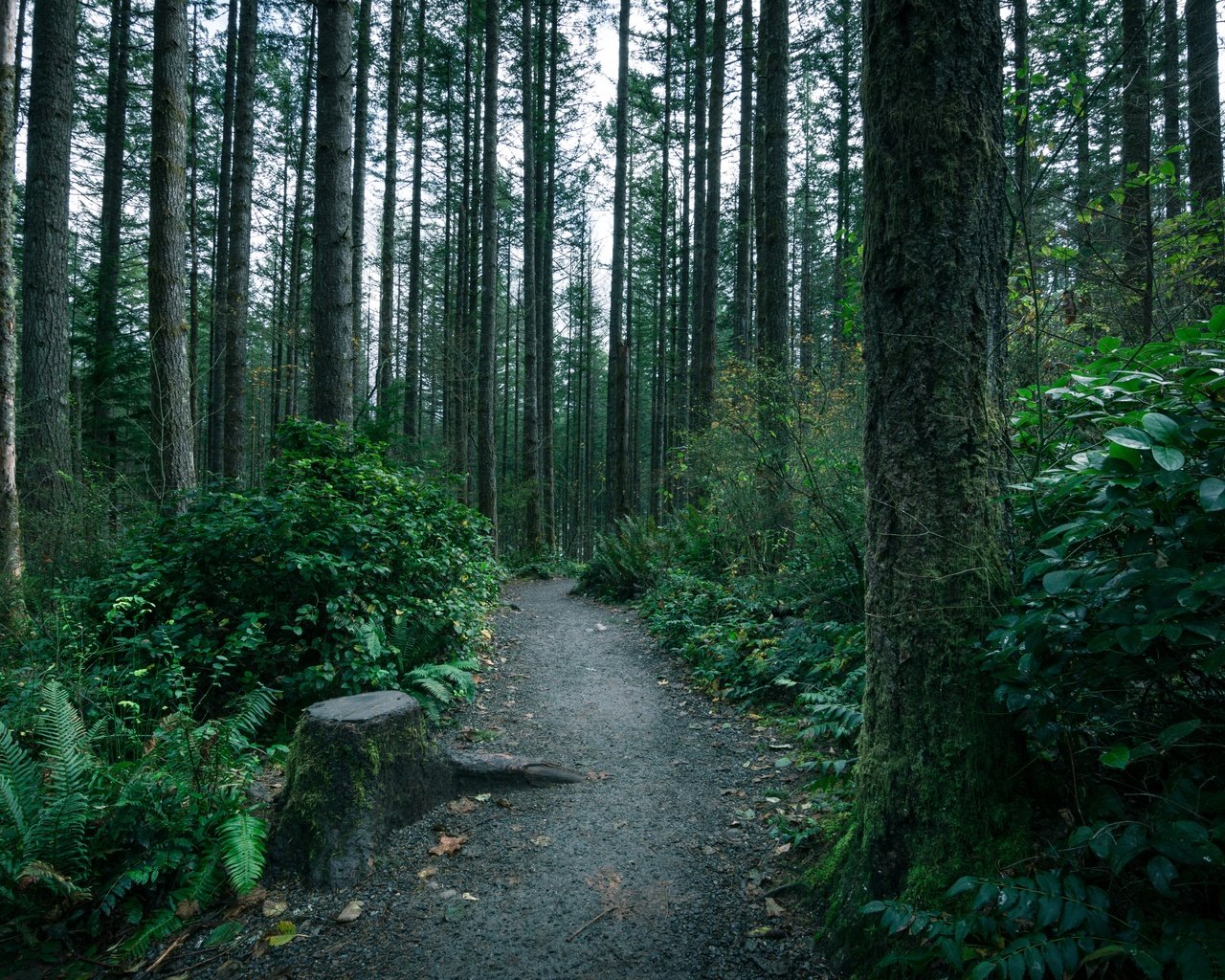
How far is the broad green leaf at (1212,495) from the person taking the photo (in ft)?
4.90

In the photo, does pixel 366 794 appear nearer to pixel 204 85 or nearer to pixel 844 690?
pixel 844 690

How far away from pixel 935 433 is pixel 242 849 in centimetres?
362

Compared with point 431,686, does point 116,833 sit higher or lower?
lower

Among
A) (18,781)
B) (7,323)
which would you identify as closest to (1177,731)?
(18,781)

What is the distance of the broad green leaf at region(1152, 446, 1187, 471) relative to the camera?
153 centimetres

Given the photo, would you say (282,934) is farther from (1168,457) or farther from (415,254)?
(415,254)

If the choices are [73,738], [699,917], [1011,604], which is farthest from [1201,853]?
[73,738]

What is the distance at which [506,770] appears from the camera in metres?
4.03

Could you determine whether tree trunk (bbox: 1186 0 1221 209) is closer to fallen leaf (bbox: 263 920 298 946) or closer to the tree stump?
the tree stump

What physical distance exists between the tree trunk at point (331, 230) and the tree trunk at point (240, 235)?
19.7 ft

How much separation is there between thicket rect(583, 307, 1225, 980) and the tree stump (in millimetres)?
2584

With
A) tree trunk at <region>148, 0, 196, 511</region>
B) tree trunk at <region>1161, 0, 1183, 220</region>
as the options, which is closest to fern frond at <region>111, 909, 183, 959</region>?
tree trunk at <region>148, 0, 196, 511</region>

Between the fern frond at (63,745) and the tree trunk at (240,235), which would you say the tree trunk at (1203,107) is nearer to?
the fern frond at (63,745)

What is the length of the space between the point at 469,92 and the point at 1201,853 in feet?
75.4
